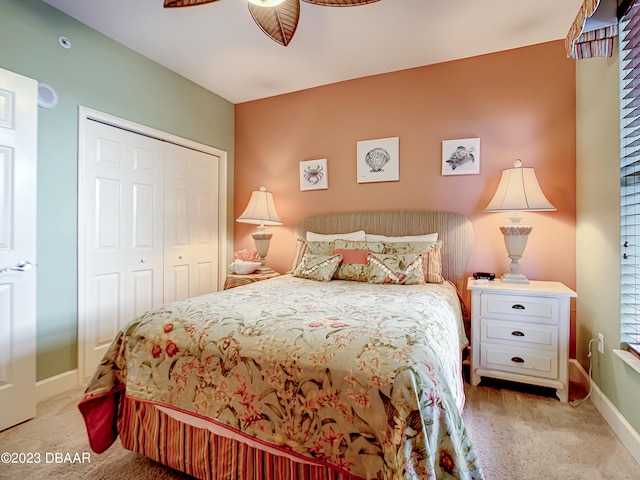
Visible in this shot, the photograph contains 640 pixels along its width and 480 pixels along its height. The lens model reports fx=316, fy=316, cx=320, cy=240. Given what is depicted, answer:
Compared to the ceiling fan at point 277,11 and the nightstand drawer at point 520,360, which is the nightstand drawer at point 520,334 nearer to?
the nightstand drawer at point 520,360

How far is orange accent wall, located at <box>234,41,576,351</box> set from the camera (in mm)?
2492

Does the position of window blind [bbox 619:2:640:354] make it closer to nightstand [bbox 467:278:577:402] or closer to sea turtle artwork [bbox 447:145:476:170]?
nightstand [bbox 467:278:577:402]

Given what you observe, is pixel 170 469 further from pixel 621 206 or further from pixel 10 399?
pixel 621 206

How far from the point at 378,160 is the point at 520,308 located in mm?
1733

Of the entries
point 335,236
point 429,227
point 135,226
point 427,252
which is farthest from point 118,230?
point 429,227

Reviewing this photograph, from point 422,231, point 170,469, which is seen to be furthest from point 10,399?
point 422,231

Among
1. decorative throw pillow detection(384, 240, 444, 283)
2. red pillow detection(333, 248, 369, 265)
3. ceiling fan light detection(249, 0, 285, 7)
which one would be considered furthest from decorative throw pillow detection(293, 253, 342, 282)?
ceiling fan light detection(249, 0, 285, 7)

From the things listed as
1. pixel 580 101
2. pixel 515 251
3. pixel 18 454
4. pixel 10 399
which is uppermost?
pixel 580 101

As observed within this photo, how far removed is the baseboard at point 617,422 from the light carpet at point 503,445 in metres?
0.03

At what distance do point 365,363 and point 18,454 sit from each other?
187cm

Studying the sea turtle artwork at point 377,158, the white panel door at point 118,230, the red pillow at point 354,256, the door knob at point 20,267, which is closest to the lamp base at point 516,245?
the red pillow at point 354,256

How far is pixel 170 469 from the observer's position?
4.78 feet

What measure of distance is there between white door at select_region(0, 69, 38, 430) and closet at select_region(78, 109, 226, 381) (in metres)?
0.42

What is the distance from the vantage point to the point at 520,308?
2.13m
